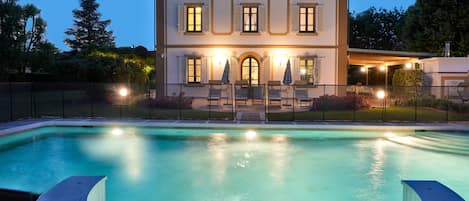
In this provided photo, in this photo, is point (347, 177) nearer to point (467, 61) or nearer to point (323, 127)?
point (323, 127)

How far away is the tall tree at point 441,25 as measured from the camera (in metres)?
26.8

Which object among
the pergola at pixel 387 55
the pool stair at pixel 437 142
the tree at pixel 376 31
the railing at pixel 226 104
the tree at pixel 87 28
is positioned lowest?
the pool stair at pixel 437 142

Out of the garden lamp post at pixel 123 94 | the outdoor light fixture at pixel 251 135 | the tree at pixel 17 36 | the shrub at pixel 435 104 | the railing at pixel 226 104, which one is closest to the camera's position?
the outdoor light fixture at pixel 251 135

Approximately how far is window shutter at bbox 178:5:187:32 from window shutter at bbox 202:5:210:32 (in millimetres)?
941

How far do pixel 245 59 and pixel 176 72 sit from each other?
3.56 m

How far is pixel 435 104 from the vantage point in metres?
18.2

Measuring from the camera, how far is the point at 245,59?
69.3 feet

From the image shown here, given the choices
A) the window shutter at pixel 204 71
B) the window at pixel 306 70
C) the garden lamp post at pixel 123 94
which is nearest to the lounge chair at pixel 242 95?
→ the window shutter at pixel 204 71

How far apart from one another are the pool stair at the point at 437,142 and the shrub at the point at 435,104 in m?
3.36

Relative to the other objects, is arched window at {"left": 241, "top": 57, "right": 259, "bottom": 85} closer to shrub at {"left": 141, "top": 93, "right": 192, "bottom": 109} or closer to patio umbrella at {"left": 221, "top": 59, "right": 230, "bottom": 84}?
patio umbrella at {"left": 221, "top": 59, "right": 230, "bottom": 84}

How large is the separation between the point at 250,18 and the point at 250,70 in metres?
2.61

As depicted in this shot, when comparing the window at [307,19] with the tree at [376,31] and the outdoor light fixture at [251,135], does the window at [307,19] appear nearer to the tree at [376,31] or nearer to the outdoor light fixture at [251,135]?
the outdoor light fixture at [251,135]

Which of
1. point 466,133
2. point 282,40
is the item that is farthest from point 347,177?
point 282,40

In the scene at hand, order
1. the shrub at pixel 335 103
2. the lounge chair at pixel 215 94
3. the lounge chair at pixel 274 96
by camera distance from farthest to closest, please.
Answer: the lounge chair at pixel 215 94 → the lounge chair at pixel 274 96 → the shrub at pixel 335 103
